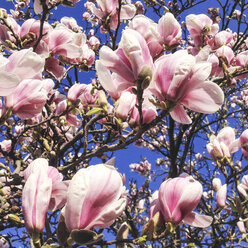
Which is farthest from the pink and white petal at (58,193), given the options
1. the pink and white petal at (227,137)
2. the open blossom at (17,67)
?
the pink and white petal at (227,137)

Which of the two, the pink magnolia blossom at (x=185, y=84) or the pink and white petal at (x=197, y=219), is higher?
the pink magnolia blossom at (x=185, y=84)

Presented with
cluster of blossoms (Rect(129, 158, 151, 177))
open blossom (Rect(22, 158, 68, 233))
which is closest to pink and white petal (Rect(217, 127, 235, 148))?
open blossom (Rect(22, 158, 68, 233))

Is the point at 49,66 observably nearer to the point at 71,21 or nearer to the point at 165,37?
the point at 165,37

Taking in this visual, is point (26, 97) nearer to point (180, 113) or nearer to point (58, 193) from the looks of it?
point (58, 193)

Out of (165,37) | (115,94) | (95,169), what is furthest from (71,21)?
(95,169)

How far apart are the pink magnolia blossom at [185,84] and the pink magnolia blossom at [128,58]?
0.19 feet

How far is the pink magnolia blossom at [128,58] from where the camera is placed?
32.9 inches

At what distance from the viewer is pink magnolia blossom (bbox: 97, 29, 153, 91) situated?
2.74 ft

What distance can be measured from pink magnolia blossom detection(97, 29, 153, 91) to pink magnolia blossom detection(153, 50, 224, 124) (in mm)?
57

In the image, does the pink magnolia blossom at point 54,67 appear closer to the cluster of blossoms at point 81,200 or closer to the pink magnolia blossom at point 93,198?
the cluster of blossoms at point 81,200

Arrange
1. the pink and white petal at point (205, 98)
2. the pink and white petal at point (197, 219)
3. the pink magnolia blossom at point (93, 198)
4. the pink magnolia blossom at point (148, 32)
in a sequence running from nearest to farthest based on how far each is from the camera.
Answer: the pink magnolia blossom at point (93, 198)
the pink and white petal at point (205, 98)
the pink and white petal at point (197, 219)
the pink magnolia blossom at point (148, 32)

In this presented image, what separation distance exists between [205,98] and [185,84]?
9 centimetres

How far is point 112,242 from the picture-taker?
0.82 m

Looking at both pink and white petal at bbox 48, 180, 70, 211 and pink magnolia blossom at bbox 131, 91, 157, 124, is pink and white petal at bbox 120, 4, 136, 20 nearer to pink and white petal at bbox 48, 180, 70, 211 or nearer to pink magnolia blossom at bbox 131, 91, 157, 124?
pink magnolia blossom at bbox 131, 91, 157, 124
